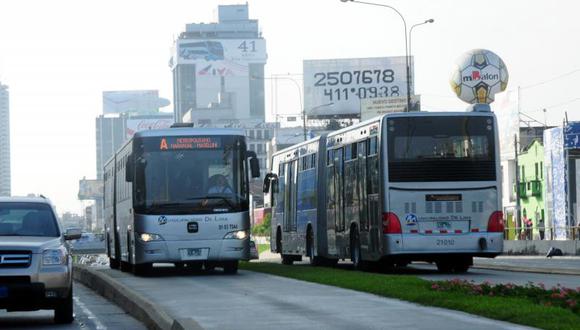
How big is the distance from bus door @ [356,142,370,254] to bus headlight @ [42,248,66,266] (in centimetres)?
1350

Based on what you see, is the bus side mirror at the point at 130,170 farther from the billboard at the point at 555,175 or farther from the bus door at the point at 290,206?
the billboard at the point at 555,175

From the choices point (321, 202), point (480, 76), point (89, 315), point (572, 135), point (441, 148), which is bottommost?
point (89, 315)

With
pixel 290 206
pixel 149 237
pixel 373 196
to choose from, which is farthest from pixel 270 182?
pixel 149 237

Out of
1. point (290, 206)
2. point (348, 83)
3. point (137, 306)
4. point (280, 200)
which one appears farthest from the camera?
point (348, 83)

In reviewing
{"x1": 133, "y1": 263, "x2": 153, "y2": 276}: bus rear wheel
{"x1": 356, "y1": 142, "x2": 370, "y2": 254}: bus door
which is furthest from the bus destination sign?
{"x1": 356, "y1": 142, "x2": 370, "y2": 254}: bus door

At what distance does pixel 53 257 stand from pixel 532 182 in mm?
82205

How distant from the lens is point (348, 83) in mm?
134000

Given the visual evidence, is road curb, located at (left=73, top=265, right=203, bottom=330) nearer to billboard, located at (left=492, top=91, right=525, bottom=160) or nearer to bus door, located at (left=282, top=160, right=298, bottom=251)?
bus door, located at (left=282, top=160, right=298, bottom=251)

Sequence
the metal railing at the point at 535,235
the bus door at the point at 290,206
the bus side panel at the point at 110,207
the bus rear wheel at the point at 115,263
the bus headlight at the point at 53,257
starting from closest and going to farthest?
the bus headlight at the point at 53,257 < the bus rear wheel at the point at 115,263 < the bus side panel at the point at 110,207 < the bus door at the point at 290,206 < the metal railing at the point at 535,235

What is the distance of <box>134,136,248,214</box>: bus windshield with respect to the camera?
99.6 ft

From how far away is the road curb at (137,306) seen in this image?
48.1ft

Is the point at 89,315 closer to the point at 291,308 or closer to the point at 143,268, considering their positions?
the point at 291,308

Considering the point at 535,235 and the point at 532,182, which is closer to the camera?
the point at 535,235

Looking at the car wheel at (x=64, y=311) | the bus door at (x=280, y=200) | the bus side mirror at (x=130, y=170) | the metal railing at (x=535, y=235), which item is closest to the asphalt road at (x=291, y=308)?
the car wheel at (x=64, y=311)
